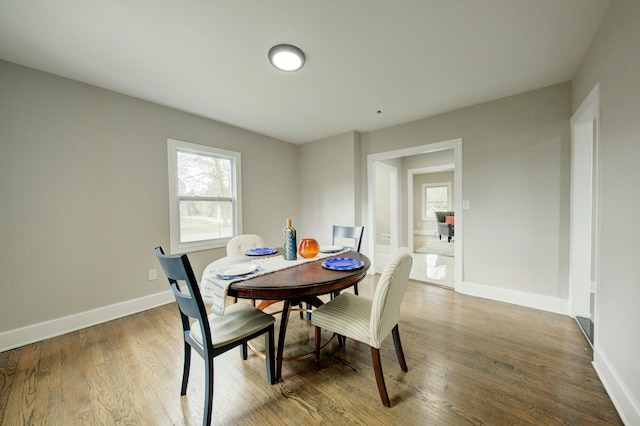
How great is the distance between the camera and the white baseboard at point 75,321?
204cm

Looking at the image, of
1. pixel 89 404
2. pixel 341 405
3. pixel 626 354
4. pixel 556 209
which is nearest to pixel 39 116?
pixel 89 404

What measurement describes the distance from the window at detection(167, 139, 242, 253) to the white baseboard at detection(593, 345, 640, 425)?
389cm

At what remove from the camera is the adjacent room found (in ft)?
4.53

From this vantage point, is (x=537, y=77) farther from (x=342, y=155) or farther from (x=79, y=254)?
(x=79, y=254)

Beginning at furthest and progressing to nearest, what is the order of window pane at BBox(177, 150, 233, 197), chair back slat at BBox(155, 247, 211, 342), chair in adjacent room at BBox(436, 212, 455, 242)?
chair in adjacent room at BBox(436, 212, 455, 242) < window pane at BBox(177, 150, 233, 197) < chair back slat at BBox(155, 247, 211, 342)

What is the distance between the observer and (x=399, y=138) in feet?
12.1

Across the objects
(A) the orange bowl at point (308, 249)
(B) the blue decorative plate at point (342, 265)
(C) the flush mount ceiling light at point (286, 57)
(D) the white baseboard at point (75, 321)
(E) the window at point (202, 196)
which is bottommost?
(D) the white baseboard at point (75, 321)

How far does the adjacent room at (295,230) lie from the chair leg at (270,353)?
0.04 feet

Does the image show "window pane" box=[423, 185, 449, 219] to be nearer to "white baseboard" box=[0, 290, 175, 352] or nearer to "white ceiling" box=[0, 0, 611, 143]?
"white ceiling" box=[0, 0, 611, 143]

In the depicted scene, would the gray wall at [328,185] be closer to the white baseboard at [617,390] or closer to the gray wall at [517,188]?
the gray wall at [517,188]

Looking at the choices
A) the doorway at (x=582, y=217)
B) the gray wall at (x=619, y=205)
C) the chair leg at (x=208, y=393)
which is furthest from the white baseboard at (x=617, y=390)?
the chair leg at (x=208, y=393)

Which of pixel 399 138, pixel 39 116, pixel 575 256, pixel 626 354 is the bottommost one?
pixel 626 354

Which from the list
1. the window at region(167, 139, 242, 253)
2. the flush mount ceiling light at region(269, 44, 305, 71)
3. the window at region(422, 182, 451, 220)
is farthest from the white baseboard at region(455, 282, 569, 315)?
the window at region(422, 182, 451, 220)

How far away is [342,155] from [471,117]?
1923 mm
